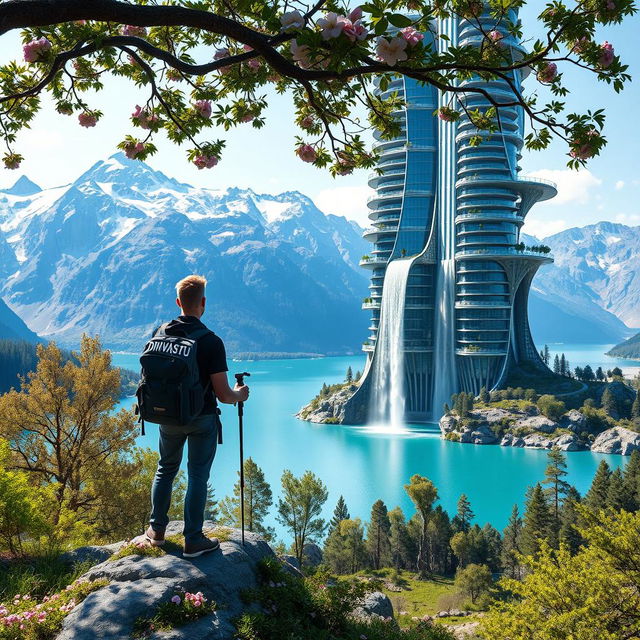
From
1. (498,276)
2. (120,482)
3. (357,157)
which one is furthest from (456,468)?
(357,157)

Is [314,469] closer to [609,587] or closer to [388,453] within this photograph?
[388,453]

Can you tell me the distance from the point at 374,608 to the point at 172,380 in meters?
5.12

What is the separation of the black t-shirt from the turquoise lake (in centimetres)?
3845

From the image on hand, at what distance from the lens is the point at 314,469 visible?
57.4 metres

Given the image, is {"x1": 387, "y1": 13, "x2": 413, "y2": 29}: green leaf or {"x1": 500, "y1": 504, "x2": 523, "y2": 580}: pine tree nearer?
{"x1": 387, "y1": 13, "x2": 413, "y2": 29}: green leaf

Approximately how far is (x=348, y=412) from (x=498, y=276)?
3045cm

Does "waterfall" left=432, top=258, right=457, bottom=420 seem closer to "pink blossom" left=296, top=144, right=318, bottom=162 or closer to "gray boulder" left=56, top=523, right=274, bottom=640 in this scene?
"pink blossom" left=296, top=144, right=318, bottom=162

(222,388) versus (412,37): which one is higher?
(412,37)

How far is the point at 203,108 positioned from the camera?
7.40 metres

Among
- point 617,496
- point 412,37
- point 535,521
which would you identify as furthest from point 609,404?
point 412,37

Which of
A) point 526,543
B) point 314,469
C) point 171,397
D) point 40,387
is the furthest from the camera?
point 314,469

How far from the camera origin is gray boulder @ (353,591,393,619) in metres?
7.53

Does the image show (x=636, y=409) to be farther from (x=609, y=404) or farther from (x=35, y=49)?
(x=35, y=49)

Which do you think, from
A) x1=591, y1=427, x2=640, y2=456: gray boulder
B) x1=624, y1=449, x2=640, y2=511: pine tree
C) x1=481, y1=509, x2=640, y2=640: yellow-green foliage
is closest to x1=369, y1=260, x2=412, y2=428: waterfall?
x1=591, y1=427, x2=640, y2=456: gray boulder
